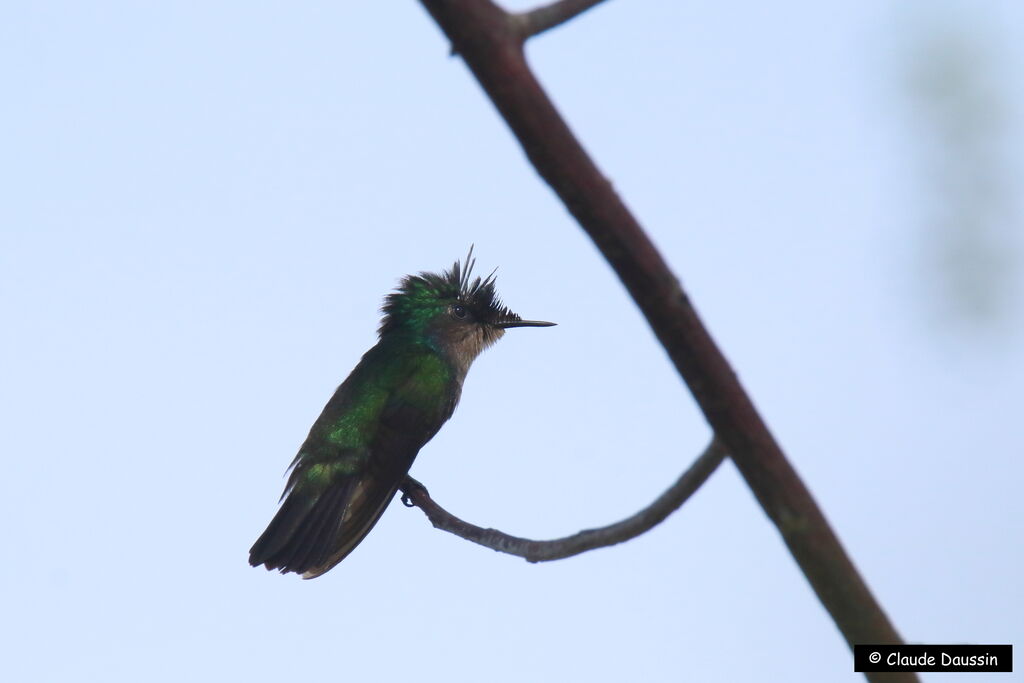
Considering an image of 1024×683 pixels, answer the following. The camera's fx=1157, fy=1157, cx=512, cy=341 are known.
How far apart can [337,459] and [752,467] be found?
482 centimetres

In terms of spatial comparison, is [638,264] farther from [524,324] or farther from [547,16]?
[524,324]

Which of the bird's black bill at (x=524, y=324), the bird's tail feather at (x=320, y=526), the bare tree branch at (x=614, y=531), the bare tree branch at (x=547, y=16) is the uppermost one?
the bird's black bill at (x=524, y=324)

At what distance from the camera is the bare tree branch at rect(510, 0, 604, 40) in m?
1.84

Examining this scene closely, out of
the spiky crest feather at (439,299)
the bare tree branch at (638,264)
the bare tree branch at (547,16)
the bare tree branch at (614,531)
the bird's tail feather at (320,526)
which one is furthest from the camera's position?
the spiky crest feather at (439,299)

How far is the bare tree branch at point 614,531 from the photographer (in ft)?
7.42

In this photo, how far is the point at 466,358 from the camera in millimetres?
7344

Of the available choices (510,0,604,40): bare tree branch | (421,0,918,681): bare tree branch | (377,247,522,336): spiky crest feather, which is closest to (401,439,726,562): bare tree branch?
(421,0,918,681): bare tree branch

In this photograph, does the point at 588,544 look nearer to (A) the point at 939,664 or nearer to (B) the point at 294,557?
(A) the point at 939,664

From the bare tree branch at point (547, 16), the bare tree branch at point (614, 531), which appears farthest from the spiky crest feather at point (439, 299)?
the bare tree branch at point (547, 16)

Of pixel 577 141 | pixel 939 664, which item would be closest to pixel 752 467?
pixel 577 141

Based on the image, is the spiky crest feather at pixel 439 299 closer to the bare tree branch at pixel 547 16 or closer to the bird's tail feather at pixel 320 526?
the bird's tail feather at pixel 320 526

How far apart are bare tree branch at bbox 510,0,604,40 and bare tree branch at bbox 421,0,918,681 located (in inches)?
1.9

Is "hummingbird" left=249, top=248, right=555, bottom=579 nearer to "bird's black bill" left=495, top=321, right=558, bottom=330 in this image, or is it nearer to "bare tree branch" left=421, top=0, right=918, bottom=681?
"bird's black bill" left=495, top=321, right=558, bottom=330

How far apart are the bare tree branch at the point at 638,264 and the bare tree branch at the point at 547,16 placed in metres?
0.05
